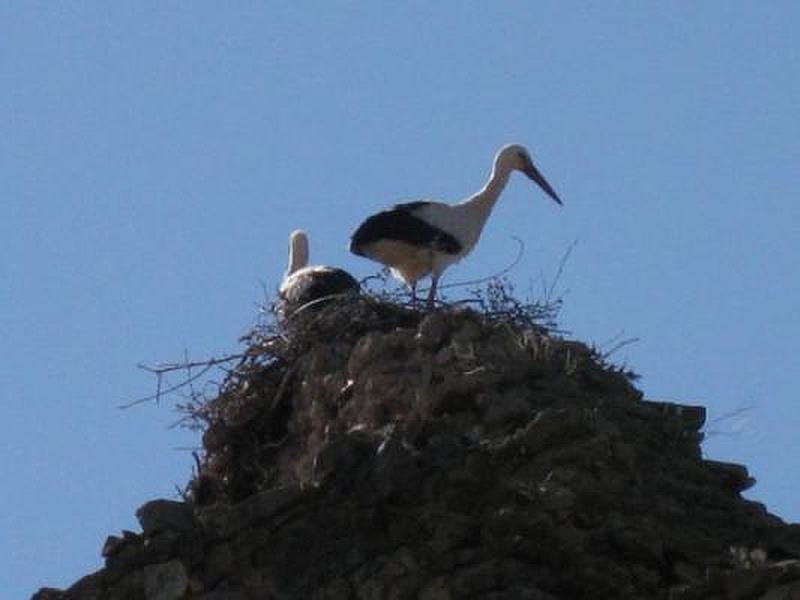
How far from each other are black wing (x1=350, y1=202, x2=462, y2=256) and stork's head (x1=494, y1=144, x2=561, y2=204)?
202cm

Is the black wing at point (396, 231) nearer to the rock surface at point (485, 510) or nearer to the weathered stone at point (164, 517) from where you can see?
the rock surface at point (485, 510)

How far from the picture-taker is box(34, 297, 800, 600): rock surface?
19.0 metres

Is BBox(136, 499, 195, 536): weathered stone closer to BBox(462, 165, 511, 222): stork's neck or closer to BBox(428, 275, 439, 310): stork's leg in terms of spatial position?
BBox(428, 275, 439, 310): stork's leg

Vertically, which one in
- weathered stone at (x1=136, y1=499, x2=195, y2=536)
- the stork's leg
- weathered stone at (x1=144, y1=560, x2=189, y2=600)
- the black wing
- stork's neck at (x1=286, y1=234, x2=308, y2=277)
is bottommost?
weathered stone at (x1=144, y1=560, x2=189, y2=600)

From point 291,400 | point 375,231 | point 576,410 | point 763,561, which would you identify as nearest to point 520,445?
point 576,410

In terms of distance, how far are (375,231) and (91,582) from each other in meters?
6.63

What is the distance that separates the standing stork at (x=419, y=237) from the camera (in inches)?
1022

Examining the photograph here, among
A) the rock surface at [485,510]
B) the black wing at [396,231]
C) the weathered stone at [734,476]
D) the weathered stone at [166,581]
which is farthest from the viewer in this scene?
the black wing at [396,231]

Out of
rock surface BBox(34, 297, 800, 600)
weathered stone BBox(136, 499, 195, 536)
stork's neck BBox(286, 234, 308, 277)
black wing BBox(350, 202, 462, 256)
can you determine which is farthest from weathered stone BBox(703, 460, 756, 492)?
stork's neck BBox(286, 234, 308, 277)

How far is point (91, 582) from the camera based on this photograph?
19812 millimetres

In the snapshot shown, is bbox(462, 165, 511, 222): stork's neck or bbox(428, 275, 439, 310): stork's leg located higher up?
bbox(462, 165, 511, 222): stork's neck

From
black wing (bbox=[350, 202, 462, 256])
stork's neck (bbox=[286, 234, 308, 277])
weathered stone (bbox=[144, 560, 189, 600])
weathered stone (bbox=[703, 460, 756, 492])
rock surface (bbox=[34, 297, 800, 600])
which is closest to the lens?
rock surface (bbox=[34, 297, 800, 600])

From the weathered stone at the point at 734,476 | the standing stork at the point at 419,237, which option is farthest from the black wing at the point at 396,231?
the weathered stone at the point at 734,476

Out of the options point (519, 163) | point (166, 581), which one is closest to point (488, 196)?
point (519, 163)
